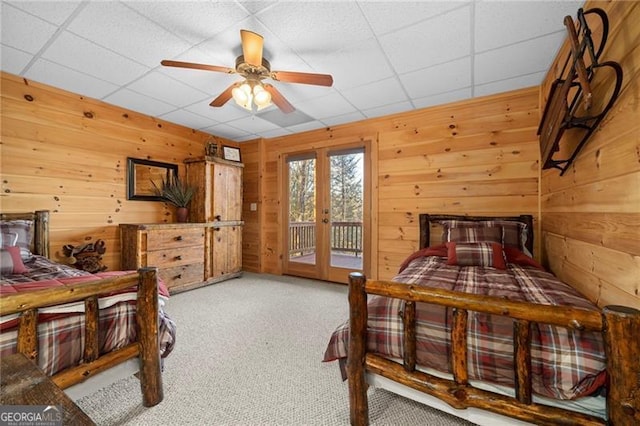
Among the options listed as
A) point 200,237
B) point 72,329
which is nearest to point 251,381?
point 72,329

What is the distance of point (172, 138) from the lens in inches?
153

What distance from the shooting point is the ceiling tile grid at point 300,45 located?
67.6 inches

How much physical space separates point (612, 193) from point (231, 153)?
4.50 metres

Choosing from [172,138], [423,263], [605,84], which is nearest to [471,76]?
[605,84]

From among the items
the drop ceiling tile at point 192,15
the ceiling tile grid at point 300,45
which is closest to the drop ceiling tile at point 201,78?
the ceiling tile grid at point 300,45

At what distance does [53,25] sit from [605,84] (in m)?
3.59

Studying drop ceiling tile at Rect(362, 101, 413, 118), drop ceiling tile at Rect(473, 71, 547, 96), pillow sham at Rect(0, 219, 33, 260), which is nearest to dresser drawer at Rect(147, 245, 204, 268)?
pillow sham at Rect(0, 219, 33, 260)

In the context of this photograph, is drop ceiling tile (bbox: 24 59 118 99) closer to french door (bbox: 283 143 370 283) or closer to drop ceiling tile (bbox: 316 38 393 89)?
drop ceiling tile (bbox: 316 38 393 89)

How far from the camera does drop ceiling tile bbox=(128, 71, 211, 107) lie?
2611mm

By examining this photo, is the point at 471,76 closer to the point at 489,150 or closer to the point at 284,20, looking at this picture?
the point at 489,150

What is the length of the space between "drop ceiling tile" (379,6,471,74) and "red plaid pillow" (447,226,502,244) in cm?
158

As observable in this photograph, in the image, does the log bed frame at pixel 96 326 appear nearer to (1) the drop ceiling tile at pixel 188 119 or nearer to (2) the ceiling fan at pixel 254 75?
(2) the ceiling fan at pixel 254 75

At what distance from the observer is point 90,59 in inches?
89.0

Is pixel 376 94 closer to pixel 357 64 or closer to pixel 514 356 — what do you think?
pixel 357 64
